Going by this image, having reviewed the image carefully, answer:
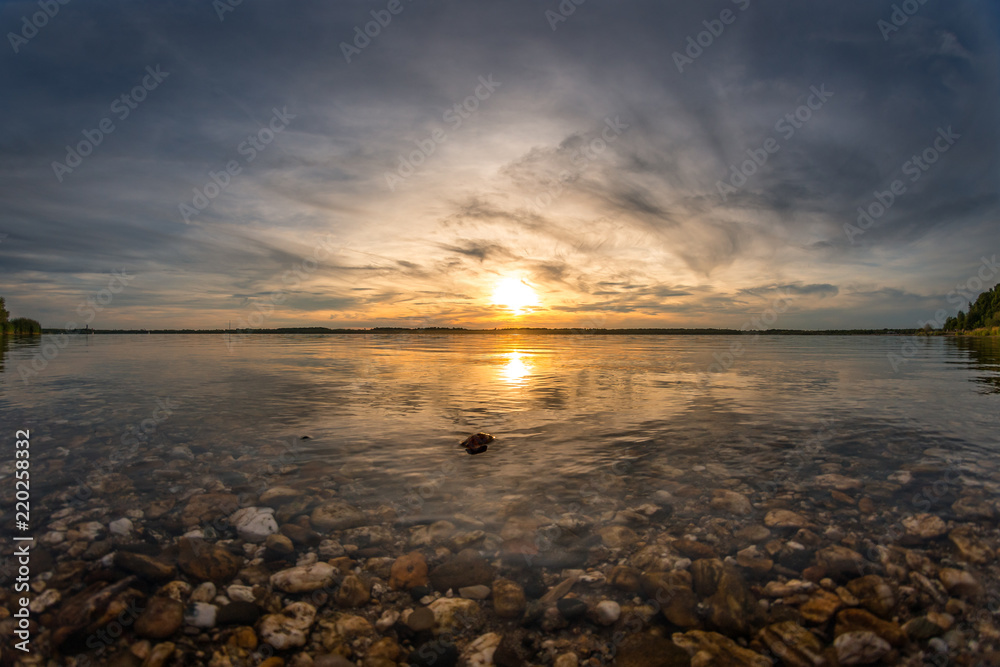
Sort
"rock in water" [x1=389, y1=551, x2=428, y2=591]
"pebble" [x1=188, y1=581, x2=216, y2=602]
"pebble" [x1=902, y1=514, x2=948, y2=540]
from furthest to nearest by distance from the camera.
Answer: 1. "pebble" [x1=902, y1=514, x2=948, y2=540]
2. "rock in water" [x1=389, y1=551, x2=428, y2=591]
3. "pebble" [x1=188, y1=581, x2=216, y2=602]

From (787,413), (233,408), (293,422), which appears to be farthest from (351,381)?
(787,413)

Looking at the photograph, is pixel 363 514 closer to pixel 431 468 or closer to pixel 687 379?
pixel 431 468

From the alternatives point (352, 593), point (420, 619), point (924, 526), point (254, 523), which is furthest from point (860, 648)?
point (254, 523)

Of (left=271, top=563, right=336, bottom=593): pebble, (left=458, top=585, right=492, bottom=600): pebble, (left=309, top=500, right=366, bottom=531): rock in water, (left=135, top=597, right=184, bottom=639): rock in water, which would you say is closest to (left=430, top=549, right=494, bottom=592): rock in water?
(left=458, top=585, right=492, bottom=600): pebble

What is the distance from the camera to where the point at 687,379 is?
23.8m

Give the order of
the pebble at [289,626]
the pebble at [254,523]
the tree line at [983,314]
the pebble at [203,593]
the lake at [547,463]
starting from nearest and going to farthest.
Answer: the pebble at [289,626] → the pebble at [203,593] → the pebble at [254,523] → the lake at [547,463] → the tree line at [983,314]

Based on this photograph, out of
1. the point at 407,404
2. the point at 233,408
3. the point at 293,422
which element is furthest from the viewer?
the point at 407,404

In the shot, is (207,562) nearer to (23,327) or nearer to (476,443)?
(476,443)

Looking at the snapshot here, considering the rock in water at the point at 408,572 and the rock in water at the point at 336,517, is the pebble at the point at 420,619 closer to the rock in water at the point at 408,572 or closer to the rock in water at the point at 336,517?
the rock in water at the point at 408,572

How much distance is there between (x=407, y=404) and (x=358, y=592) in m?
11.6

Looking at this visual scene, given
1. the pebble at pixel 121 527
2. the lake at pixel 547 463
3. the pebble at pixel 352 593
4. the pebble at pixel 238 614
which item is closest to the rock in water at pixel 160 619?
the pebble at pixel 238 614

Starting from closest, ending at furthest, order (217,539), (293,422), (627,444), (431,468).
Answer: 1. (217,539)
2. (431,468)
3. (627,444)
4. (293,422)

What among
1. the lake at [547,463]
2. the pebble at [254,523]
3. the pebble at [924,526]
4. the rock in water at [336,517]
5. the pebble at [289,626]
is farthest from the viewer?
the rock in water at [336,517]

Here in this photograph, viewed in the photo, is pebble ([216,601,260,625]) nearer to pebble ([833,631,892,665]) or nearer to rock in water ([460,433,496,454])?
pebble ([833,631,892,665])
